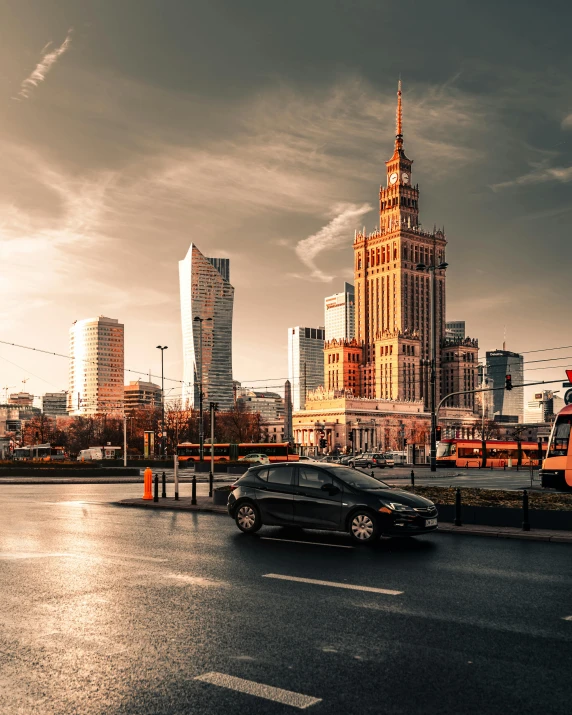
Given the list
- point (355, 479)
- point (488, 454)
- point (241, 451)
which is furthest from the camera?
point (488, 454)

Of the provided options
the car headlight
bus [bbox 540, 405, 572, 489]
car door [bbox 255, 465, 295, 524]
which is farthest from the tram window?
car door [bbox 255, 465, 295, 524]

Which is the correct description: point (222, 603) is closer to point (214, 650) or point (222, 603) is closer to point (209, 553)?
point (214, 650)

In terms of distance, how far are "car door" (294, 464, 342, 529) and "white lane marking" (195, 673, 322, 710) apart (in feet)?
27.5

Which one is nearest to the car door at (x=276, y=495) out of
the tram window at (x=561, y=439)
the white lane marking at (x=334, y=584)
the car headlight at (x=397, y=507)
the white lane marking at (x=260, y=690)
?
the car headlight at (x=397, y=507)

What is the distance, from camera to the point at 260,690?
569 cm

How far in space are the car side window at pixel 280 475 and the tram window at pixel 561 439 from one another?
2032 centimetres

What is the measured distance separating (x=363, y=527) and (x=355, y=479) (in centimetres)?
112

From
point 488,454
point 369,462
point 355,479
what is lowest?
point 369,462

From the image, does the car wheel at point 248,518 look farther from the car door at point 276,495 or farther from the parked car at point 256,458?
the parked car at point 256,458

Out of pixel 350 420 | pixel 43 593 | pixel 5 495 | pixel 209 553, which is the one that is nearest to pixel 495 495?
pixel 209 553

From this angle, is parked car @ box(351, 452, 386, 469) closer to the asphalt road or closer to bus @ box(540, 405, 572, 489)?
bus @ box(540, 405, 572, 489)

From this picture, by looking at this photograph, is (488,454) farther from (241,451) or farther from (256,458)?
(256,458)

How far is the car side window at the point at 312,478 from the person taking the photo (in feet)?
48.2

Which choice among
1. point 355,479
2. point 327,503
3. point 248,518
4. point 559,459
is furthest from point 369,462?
point 327,503
